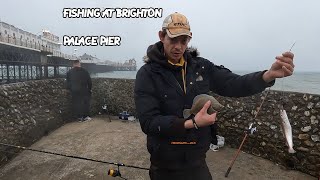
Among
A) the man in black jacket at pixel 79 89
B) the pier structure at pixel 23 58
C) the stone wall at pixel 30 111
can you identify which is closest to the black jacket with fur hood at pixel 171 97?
the stone wall at pixel 30 111

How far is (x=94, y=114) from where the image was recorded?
14211 mm

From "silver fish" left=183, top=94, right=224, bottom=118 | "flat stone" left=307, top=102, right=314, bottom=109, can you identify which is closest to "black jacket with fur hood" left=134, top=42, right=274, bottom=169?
"silver fish" left=183, top=94, right=224, bottom=118

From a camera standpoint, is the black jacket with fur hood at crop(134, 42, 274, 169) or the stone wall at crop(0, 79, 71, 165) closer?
the black jacket with fur hood at crop(134, 42, 274, 169)

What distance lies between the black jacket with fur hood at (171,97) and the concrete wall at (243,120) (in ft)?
17.7

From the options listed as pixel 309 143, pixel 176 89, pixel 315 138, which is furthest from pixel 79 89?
pixel 176 89

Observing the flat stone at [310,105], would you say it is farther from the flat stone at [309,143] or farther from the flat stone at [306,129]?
the flat stone at [309,143]

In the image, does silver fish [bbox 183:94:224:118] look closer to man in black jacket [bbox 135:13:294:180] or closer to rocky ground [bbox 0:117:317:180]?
man in black jacket [bbox 135:13:294:180]

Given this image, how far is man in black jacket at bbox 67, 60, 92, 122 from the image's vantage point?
12.8 m

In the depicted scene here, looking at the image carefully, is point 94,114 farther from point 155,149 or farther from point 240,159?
point 155,149

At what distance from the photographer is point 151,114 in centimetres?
224

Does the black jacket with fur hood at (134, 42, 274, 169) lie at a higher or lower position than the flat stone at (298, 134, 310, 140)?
higher

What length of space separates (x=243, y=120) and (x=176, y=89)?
6.87 metres

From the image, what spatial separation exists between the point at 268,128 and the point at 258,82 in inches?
235

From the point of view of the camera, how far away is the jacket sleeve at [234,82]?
2487 mm
